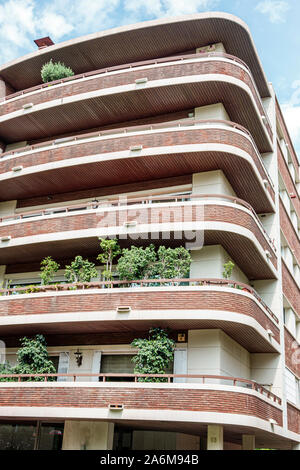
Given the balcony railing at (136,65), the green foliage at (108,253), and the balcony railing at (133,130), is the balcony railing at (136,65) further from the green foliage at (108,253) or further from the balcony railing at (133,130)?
the green foliage at (108,253)

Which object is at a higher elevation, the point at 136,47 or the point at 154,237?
the point at 136,47

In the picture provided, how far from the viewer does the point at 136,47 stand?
23250 millimetres

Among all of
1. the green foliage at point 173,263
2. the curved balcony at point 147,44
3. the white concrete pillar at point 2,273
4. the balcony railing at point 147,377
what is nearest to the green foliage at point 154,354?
the balcony railing at point 147,377

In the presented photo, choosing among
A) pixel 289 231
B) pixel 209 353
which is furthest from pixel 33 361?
pixel 289 231

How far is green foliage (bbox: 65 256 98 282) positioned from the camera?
740 inches

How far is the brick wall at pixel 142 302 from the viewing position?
16.5 meters

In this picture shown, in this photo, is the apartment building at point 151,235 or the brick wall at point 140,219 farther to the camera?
the brick wall at point 140,219

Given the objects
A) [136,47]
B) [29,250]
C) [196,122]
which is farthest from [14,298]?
[136,47]

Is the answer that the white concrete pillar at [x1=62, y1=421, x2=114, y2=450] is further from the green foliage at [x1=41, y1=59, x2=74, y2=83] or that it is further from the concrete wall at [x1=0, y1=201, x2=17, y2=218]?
the green foliage at [x1=41, y1=59, x2=74, y2=83]

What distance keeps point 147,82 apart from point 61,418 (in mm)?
13148

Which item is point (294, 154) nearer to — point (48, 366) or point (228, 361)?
point (228, 361)

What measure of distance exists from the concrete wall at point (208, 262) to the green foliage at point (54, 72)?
11285 mm

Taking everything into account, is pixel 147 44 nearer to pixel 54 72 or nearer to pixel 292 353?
pixel 54 72

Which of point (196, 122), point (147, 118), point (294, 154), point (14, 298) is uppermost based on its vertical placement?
point (294, 154)
